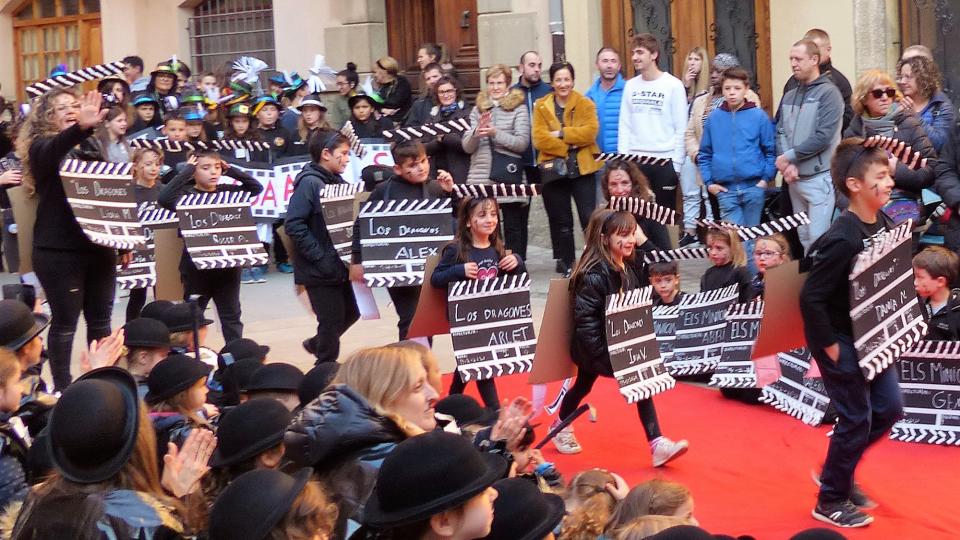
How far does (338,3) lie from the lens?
1883 centimetres

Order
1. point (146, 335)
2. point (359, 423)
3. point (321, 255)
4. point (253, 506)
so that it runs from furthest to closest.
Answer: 1. point (321, 255)
2. point (146, 335)
3. point (359, 423)
4. point (253, 506)

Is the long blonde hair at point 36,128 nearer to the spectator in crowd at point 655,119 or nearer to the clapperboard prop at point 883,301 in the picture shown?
the clapperboard prop at point 883,301

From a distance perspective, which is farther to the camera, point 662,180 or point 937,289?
point 662,180

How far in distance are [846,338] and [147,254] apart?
593 centimetres

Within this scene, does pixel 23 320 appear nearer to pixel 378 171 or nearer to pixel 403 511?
pixel 403 511

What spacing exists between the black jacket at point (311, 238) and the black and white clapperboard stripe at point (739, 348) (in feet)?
7.90

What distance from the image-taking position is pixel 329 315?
30.7ft

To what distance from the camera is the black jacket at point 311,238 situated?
30.6 ft

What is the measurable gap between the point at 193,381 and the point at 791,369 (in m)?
4.20

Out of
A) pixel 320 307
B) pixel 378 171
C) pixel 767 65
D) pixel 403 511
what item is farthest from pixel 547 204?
pixel 403 511

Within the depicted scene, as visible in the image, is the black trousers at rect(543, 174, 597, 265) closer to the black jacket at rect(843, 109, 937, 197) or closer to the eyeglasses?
the eyeglasses

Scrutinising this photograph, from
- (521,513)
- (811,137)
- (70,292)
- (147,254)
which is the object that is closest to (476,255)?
(70,292)

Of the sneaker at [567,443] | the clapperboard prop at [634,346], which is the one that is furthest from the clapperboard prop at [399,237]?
the clapperboard prop at [634,346]

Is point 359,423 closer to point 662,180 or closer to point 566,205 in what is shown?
point 662,180
